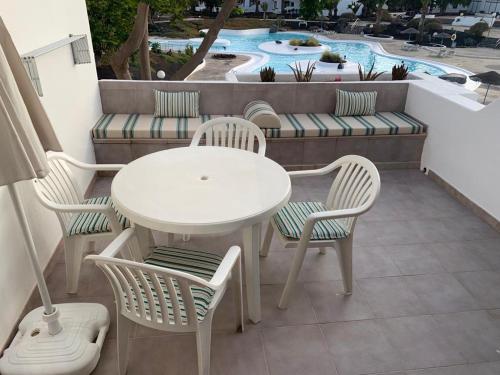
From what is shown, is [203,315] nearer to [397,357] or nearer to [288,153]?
[397,357]

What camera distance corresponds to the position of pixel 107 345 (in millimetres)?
2125

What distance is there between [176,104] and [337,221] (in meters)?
2.66

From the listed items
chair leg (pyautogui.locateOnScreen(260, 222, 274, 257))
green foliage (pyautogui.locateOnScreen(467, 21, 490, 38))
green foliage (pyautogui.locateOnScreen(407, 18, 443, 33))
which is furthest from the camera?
green foliage (pyautogui.locateOnScreen(407, 18, 443, 33))

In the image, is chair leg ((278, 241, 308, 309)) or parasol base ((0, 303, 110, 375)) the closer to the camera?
parasol base ((0, 303, 110, 375))

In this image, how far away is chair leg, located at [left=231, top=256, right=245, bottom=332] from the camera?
6.66 ft

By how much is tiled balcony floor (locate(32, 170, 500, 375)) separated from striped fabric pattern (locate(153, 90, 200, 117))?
1.87m

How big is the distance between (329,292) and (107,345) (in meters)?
1.40

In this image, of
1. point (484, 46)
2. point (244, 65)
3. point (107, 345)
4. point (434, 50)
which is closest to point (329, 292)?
point (107, 345)

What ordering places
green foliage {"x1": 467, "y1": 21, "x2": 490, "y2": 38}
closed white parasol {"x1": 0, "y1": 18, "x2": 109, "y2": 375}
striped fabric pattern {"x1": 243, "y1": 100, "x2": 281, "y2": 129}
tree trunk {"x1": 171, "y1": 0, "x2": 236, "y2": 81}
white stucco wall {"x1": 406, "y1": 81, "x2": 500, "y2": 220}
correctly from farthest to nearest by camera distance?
A: green foliage {"x1": 467, "y1": 21, "x2": 490, "y2": 38}
tree trunk {"x1": 171, "y1": 0, "x2": 236, "y2": 81}
striped fabric pattern {"x1": 243, "y1": 100, "x2": 281, "y2": 129}
white stucco wall {"x1": 406, "y1": 81, "x2": 500, "y2": 220}
closed white parasol {"x1": 0, "y1": 18, "x2": 109, "y2": 375}

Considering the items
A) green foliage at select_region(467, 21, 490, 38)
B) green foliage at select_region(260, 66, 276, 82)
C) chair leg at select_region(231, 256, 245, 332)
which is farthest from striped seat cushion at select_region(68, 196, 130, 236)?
green foliage at select_region(467, 21, 490, 38)

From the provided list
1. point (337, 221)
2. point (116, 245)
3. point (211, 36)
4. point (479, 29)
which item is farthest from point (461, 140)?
point (479, 29)

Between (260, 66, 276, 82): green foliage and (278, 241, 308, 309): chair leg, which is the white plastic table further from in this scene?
(260, 66, 276, 82): green foliage

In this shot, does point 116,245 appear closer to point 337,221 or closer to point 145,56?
point 337,221

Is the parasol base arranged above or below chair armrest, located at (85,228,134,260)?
below
